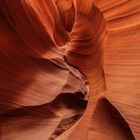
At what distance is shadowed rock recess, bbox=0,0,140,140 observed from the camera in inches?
42.4

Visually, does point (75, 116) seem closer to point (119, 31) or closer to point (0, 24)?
point (119, 31)

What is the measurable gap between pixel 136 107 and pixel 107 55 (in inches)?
11.4

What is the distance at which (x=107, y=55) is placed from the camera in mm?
1218

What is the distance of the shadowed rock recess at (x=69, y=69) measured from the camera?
1.08m

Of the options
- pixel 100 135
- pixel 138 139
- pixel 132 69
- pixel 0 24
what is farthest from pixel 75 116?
pixel 0 24

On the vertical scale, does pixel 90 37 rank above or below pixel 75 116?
above

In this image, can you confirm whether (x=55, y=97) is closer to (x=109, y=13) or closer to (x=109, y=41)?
(x=109, y=41)

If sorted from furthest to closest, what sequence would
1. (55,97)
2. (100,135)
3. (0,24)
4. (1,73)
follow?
(100,135)
(55,97)
(1,73)
(0,24)

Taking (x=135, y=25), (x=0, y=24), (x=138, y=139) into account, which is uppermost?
(x=0, y=24)

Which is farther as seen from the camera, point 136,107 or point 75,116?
point 75,116

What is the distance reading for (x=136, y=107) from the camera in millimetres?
1312

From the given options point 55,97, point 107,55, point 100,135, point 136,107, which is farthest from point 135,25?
point 100,135

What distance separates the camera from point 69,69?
1307 millimetres

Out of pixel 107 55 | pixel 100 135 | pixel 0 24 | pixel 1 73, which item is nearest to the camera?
pixel 0 24
